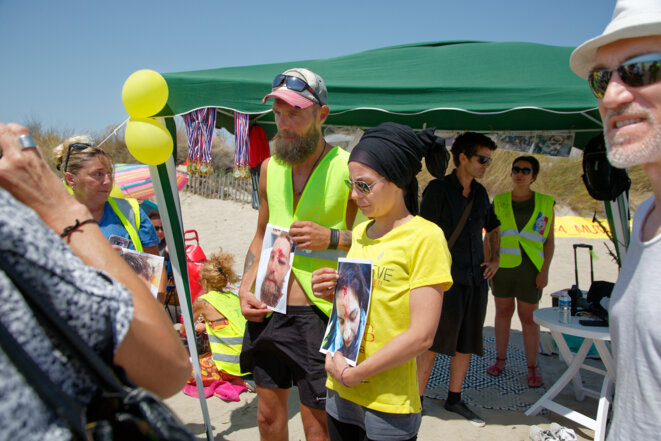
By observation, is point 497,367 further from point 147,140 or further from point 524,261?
point 147,140

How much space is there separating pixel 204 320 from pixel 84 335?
3745 millimetres

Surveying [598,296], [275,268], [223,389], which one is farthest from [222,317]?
[598,296]

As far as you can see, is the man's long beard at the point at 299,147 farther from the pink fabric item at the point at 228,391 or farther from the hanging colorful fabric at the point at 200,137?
the pink fabric item at the point at 228,391

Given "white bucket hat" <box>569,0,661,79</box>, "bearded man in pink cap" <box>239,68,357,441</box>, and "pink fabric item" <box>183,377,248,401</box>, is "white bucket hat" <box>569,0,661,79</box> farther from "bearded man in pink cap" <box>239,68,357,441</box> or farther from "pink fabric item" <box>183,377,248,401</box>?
"pink fabric item" <box>183,377,248,401</box>

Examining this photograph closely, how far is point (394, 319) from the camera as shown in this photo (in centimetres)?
171

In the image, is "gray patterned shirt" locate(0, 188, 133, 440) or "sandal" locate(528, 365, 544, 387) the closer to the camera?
"gray patterned shirt" locate(0, 188, 133, 440)

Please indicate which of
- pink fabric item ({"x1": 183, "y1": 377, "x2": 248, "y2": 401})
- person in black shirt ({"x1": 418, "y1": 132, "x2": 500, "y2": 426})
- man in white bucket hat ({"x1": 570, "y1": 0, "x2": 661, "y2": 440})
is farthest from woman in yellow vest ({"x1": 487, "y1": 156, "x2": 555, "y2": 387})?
man in white bucket hat ({"x1": 570, "y1": 0, "x2": 661, "y2": 440})

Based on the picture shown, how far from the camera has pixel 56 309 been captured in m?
0.64

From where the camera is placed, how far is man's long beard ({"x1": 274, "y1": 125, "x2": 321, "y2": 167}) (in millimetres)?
2271

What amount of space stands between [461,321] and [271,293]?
6.17ft

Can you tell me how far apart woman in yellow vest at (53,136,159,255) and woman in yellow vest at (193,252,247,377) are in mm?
1389

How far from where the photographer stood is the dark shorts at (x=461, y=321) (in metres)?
3.39

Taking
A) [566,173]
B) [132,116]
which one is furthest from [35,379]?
[566,173]

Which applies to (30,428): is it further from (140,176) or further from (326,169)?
(140,176)
